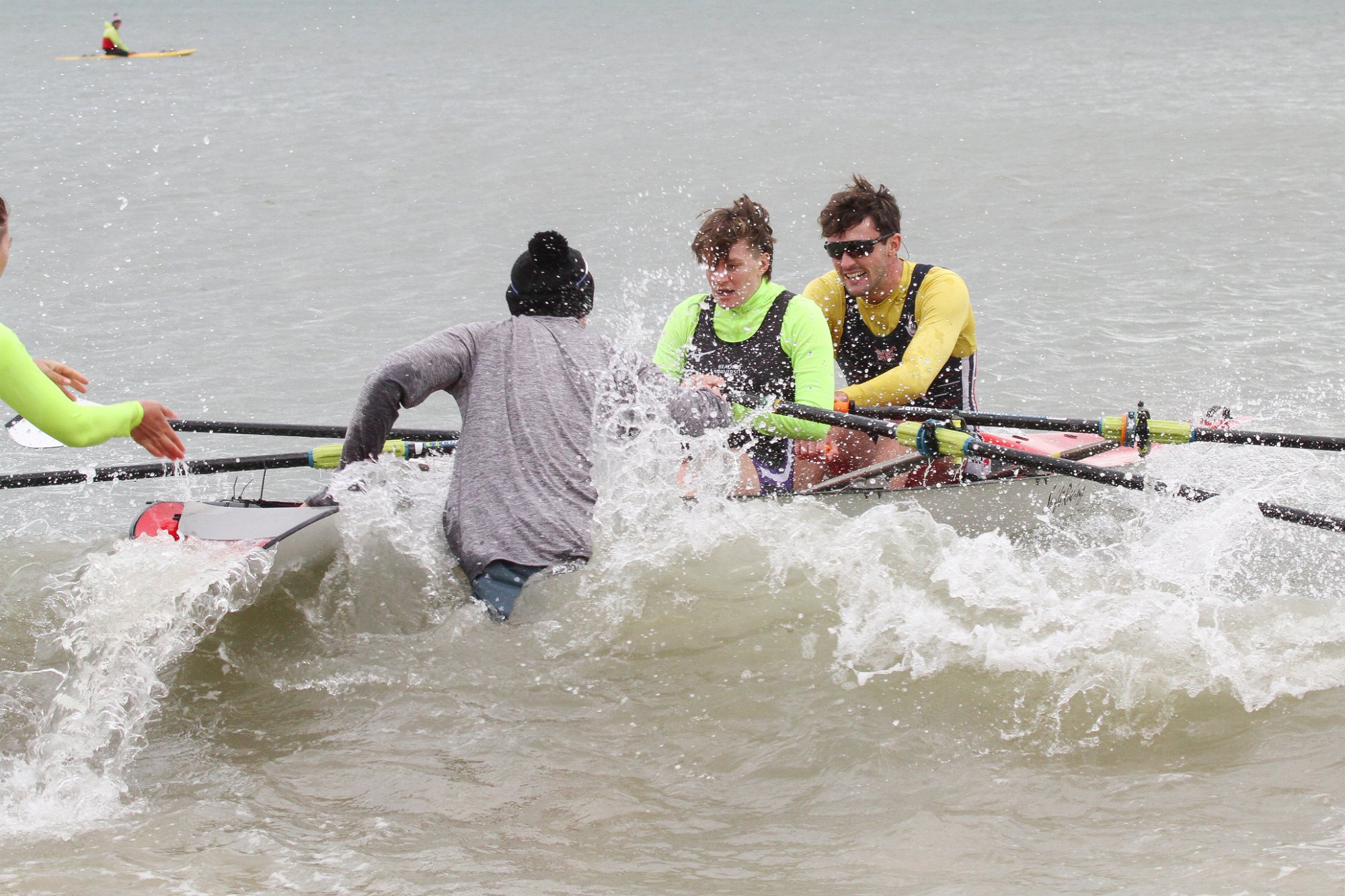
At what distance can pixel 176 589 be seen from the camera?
4641 millimetres

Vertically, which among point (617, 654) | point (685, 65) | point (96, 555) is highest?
point (685, 65)

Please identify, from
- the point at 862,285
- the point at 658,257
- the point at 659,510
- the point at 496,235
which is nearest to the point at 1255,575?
the point at 862,285

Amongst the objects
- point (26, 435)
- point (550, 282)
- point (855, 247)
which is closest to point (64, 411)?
point (550, 282)

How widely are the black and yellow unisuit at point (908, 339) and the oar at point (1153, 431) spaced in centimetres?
42

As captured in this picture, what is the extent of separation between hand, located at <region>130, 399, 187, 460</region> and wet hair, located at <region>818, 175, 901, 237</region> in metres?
3.04

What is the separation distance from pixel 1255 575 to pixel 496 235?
10393mm

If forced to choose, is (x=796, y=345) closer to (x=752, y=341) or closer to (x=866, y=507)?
(x=752, y=341)

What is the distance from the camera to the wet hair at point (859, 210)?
6254 mm

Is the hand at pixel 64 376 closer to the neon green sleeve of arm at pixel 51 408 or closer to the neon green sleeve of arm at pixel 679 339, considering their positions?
the neon green sleeve of arm at pixel 51 408

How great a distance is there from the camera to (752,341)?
240 inches

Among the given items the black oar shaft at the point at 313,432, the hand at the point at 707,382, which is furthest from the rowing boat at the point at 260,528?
the hand at the point at 707,382

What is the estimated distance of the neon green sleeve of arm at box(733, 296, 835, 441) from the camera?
5.94m

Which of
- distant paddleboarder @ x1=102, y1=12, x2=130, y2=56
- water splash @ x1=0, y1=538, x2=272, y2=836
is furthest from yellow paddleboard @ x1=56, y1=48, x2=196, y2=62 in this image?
water splash @ x1=0, y1=538, x2=272, y2=836

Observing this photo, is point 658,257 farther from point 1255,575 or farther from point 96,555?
point 96,555
